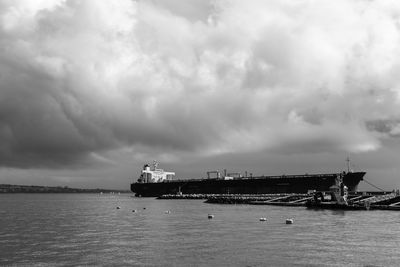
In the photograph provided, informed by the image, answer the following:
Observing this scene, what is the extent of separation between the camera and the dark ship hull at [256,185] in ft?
416

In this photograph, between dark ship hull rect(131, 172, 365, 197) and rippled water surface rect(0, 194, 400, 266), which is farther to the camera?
dark ship hull rect(131, 172, 365, 197)

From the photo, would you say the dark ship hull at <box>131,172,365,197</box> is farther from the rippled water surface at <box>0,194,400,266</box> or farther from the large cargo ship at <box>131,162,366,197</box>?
the rippled water surface at <box>0,194,400,266</box>

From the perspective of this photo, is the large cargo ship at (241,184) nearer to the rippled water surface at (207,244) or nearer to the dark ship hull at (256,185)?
the dark ship hull at (256,185)

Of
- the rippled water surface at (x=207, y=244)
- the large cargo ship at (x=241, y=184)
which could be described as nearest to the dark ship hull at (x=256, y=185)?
the large cargo ship at (x=241, y=184)

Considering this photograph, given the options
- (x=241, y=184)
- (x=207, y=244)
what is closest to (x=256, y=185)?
(x=241, y=184)

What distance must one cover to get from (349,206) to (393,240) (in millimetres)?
38890

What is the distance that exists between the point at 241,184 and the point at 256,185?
5.50 metres

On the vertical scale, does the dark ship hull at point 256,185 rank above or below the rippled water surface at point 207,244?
above

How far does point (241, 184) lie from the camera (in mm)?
146750

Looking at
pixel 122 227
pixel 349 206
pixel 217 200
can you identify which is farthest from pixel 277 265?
pixel 217 200

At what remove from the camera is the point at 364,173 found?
4776 inches

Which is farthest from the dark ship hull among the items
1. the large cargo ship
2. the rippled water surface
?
the rippled water surface

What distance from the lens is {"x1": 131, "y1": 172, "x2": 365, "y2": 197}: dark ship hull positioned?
126938 mm

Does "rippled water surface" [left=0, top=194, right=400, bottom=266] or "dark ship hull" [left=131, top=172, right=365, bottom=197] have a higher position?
"dark ship hull" [left=131, top=172, right=365, bottom=197]
